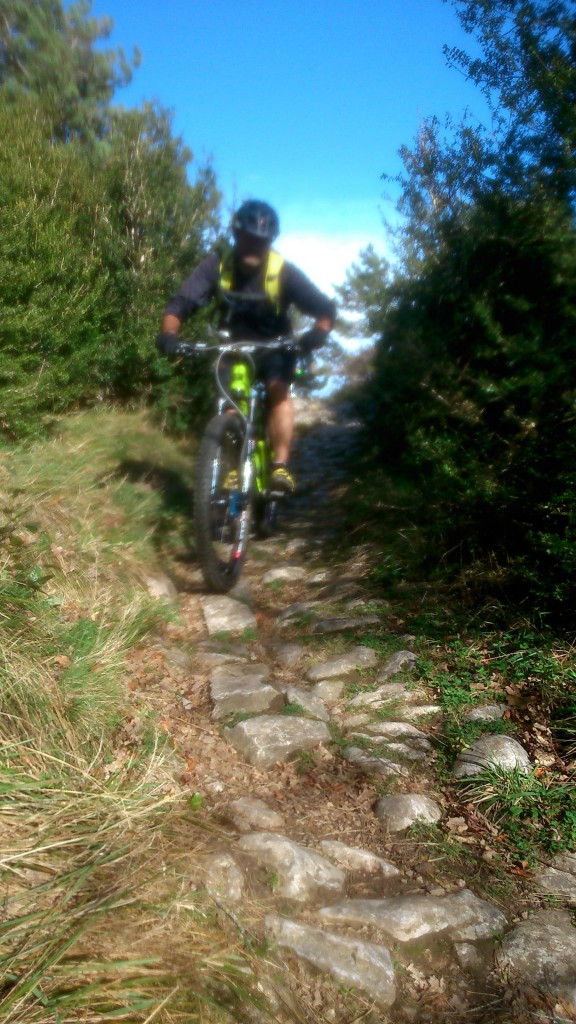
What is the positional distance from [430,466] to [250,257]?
5.72 feet

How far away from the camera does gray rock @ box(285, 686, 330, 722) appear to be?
11.6 feet

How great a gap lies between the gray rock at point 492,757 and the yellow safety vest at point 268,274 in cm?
307

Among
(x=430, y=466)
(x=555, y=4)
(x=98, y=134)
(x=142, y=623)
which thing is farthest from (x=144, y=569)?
(x=98, y=134)

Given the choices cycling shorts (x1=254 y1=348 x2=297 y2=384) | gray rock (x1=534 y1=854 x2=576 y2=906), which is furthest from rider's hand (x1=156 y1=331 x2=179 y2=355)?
gray rock (x1=534 y1=854 x2=576 y2=906)

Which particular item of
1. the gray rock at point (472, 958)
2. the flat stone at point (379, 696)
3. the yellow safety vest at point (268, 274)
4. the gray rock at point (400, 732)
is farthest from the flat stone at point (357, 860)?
the yellow safety vest at point (268, 274)

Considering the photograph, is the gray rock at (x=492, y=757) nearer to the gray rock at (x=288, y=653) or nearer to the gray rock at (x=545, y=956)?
the gray rock at (x=545, y=956)

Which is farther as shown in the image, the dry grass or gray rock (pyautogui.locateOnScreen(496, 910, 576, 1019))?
gray rock (pyautogui.locateOnScreen(496, 910, 576, 1019))

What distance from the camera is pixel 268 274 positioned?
5.06m

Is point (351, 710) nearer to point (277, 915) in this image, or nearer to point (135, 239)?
point (277, 915)

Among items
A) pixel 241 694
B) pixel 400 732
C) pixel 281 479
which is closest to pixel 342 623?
pixel 241 694

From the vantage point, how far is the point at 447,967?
7.65ft

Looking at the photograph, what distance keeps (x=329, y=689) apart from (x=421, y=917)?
142 cm

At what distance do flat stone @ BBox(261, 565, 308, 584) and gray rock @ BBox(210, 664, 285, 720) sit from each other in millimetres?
1449

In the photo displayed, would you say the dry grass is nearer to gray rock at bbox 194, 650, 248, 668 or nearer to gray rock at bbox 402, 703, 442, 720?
gray rock at bbox 194, 650, 248, 668
